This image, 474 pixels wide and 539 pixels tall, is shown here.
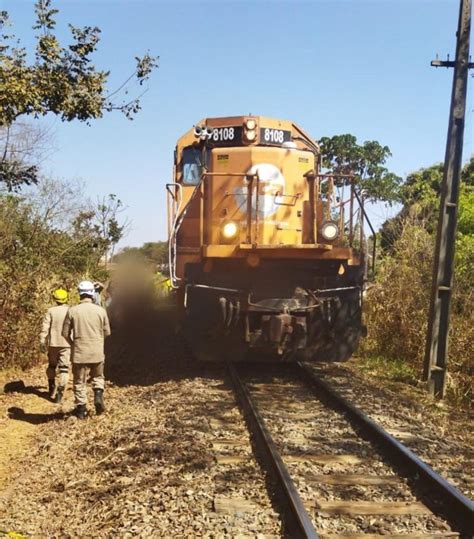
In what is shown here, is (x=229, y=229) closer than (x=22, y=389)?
Yes

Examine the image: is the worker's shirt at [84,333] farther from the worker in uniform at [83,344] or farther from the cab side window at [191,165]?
the cab side window at [191,165]

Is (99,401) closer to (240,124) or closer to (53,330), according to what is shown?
(53,330)

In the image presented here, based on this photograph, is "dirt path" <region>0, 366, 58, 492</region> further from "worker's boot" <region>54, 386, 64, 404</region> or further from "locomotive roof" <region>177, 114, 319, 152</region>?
"locomotive roof" <region>177, 114, 319, 152</region>

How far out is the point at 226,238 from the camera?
874 centimetres

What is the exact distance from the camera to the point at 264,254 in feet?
27.1

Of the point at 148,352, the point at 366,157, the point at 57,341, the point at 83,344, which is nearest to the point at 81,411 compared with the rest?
the point at 83,344

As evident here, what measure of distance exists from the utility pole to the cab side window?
157 inches

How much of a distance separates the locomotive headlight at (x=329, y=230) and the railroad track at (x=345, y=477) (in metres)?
2.24

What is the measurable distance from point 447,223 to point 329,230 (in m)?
2.12

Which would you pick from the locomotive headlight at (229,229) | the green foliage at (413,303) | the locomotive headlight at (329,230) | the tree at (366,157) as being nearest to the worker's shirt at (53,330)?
the locomotive headlight at (229,229)

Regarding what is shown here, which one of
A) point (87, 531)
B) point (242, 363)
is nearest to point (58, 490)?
point (87, 531)

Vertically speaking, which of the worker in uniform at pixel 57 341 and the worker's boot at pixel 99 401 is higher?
the worker in uniform at pixel 57 341

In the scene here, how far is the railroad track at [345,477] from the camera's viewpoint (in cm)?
411

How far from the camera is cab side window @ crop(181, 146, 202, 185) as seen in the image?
983 centimetres
